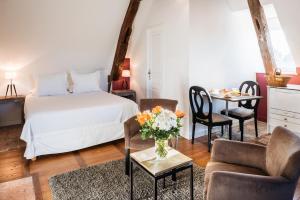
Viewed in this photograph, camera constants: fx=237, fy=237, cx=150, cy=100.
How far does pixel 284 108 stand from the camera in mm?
3574

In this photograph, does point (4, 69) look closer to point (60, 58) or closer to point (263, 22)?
point (60, 58)

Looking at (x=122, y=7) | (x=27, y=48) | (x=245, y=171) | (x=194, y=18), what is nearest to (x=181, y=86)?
(x=194, y=18)

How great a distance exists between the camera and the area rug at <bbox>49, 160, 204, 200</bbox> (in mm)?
2262

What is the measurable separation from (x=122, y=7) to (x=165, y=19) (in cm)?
87

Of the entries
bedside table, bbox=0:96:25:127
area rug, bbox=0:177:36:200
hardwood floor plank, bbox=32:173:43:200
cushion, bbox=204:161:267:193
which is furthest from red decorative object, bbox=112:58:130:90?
cushion, bbox=204:161:267:193

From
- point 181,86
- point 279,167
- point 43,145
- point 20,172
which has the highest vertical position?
point 181,86

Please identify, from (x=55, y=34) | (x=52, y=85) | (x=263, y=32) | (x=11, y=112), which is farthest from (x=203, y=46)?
(x=11, y=112)

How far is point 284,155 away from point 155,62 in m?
3.26

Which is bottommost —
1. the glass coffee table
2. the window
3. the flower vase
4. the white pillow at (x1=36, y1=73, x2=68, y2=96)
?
the glass coffee table

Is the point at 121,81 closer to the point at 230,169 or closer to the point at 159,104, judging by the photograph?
the point at 159,104

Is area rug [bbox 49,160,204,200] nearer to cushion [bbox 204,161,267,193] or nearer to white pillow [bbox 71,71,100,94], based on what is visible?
cushion [bbox 204,161,267,193]

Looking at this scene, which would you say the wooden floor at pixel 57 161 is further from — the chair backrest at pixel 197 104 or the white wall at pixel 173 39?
the white wall at pixel 173 39

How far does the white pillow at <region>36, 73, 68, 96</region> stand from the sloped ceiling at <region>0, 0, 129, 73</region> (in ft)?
1.76

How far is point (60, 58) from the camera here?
16.0 ft
